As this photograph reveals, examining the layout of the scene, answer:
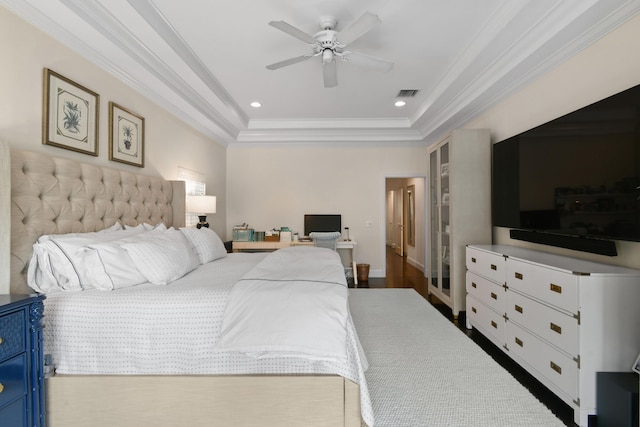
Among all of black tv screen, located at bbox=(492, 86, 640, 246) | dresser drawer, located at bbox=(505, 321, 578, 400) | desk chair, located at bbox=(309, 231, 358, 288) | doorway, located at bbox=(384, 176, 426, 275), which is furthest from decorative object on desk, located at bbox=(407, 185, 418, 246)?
dresser drawer, located at bbox=(505, 321, 578, 400)

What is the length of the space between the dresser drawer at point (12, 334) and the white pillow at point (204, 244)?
142cm

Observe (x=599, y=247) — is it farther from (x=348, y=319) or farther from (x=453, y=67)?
(x=453, y=67)

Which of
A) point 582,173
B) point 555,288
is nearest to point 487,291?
point 555,288

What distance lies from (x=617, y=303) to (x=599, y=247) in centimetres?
49


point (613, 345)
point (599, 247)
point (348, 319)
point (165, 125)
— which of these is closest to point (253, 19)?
point (165, 125)

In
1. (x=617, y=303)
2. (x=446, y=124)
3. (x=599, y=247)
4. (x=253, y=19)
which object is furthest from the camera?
(x=446, y=124)

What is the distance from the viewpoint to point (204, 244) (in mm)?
2854

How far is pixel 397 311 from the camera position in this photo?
3674mm

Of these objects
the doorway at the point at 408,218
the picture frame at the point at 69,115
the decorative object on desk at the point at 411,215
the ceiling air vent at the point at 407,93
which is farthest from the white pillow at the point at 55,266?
the decorative object on desk at the point at 411,215

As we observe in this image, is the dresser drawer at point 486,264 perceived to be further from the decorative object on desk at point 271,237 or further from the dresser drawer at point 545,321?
the decorative object on desk at point 271,237

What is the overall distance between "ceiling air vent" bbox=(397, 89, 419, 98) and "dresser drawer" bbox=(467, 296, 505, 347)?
2564mm

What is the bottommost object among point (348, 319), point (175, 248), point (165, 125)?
point (348, 319)

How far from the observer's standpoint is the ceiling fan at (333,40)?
2.08m

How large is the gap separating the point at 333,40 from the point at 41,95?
6.82 feet
